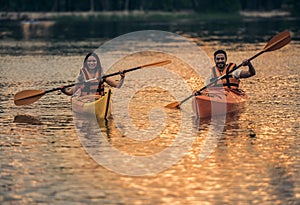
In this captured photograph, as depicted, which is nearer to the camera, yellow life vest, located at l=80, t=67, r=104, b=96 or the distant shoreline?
yellow life vest, located at l=80, t=67, r=104, b=96

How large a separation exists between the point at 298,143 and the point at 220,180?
3.99 metres

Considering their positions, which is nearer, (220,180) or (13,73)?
(220,180)

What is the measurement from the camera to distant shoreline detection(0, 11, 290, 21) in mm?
108000

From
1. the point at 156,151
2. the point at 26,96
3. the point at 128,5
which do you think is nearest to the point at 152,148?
the point at 156,151

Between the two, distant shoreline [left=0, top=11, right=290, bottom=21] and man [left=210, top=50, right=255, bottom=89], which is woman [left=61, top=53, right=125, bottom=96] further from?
distant shoreline [left=0, top=11, right=290, bottom=21]

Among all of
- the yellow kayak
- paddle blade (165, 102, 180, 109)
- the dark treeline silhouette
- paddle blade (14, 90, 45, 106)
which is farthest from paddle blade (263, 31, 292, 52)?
the dark treeline silhouette

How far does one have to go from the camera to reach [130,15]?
111 metres

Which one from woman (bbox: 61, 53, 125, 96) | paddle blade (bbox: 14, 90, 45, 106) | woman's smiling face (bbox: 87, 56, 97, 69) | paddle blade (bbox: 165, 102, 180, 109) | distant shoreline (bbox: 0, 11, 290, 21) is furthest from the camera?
distant shoreline (bbox: 0, 11, 290, 21)

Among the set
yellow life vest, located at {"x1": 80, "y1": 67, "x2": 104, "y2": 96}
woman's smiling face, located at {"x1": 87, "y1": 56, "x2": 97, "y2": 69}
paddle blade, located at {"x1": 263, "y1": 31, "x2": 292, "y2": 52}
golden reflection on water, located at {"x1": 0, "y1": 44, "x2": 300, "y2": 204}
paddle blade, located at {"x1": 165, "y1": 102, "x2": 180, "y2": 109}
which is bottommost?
golden reflection on water, located at {"x1": 0, "y1": 44, "x2": 300, "y2": 204}

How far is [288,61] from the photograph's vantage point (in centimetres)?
4212

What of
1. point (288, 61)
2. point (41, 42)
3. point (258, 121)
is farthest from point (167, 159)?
point (41, 42)

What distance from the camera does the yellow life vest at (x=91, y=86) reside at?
2478 centimetres

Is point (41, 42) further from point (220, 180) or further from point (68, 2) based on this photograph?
point (68, 2)

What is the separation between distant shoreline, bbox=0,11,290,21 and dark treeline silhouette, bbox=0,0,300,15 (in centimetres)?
122
